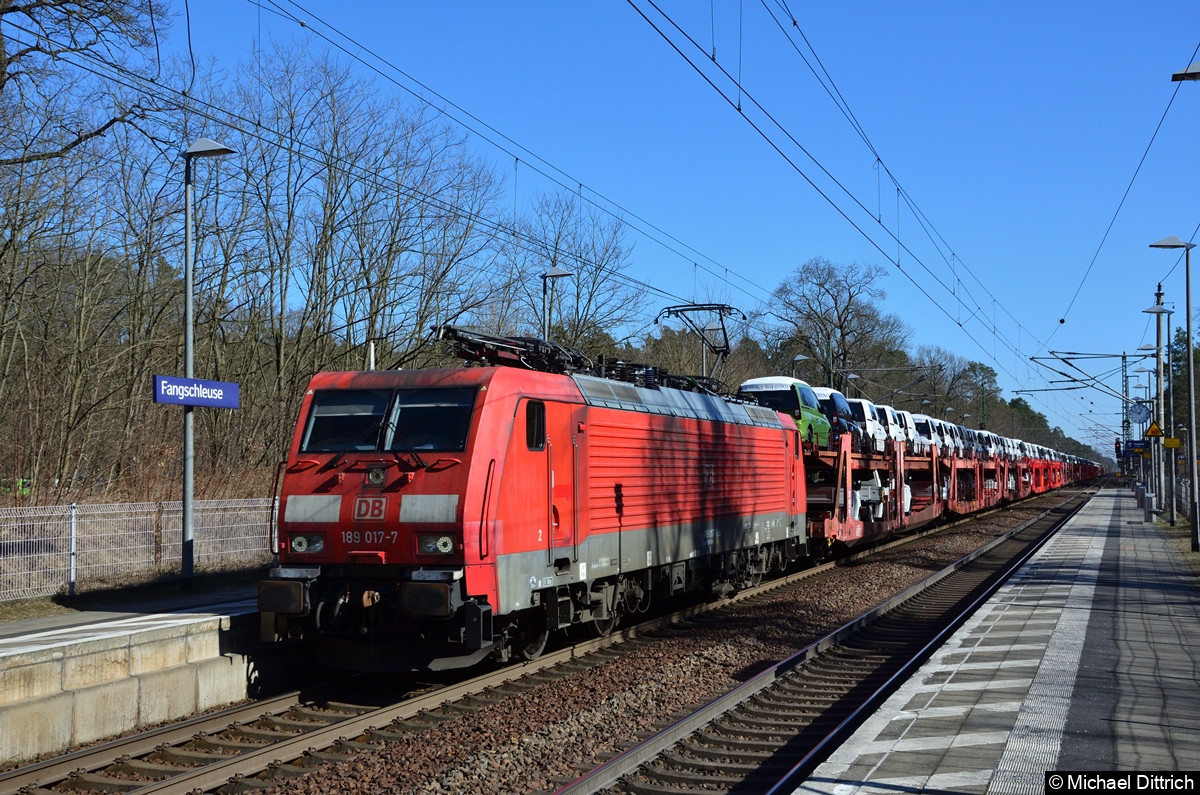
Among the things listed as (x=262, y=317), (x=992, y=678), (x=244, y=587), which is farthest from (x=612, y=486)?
(x=262, y=317)

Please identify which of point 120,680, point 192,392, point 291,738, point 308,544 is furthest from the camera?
point 192,392

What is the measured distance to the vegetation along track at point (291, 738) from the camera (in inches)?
301

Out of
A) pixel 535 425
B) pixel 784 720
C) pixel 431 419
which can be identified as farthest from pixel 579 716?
pixel 431 419

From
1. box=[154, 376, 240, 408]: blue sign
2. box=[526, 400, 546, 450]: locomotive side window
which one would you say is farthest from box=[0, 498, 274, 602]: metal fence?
box=[526, 400, 546, 450]: locomotive side window

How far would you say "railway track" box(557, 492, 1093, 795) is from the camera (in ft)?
25.5

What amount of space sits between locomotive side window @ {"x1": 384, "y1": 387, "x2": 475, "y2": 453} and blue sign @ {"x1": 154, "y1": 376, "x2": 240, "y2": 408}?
521cm

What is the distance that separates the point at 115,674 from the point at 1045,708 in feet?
26.3

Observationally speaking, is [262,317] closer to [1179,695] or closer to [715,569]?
[715,569]

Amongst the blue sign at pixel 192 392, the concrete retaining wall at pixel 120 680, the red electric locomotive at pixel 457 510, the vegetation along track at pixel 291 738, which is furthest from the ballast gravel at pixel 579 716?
the blue sign at pixel 192 392

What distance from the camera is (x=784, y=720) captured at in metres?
9.74

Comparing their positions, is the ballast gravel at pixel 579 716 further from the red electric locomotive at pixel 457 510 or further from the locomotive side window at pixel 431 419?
the locomotive side window at pixel 431 419

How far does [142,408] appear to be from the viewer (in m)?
24.7

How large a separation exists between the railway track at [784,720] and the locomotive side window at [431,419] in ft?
11.2

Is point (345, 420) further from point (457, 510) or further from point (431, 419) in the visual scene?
point (457, 510)
